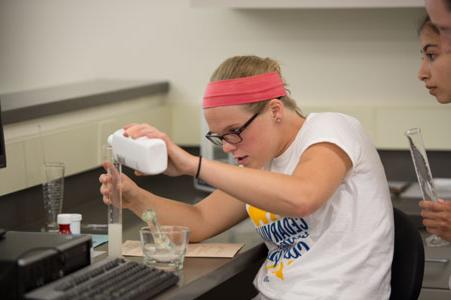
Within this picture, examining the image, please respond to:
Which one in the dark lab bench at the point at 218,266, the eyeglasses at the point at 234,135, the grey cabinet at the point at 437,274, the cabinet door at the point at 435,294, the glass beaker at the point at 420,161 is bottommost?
the cabinet door at the point at 435,294

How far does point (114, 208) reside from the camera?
2.21 meters

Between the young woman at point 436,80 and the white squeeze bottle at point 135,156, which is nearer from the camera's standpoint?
the white squeeze bottle at point 135,156

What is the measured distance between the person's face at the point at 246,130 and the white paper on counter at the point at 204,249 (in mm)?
244

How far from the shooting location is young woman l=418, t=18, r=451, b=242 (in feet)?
7.48

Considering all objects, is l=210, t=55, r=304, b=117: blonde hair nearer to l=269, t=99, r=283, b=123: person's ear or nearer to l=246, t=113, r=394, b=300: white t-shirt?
l=269, t=99, r=283, b=123: person's ear

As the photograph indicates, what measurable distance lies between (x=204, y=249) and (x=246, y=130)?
0.35 m

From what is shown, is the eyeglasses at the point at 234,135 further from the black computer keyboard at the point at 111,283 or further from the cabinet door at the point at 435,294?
the cabinet door at the point at 435,294

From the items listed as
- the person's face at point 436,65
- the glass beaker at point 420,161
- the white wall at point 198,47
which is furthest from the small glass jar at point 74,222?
the white wall at point 198,47

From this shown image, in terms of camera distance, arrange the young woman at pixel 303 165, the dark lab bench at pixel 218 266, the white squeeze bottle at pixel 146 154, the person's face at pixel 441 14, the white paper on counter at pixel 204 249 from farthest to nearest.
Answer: the white paper on counter at pixel 204 249 < the young woman at pixel 303 165 < the dark lab bench at pixel 218 266 < the white squeeze bottle at pixel 146 154 < the person's face at pixel 441 14

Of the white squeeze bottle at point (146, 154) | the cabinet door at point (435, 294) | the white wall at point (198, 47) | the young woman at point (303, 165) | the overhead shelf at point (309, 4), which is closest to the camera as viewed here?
the white squeeze bottle at point (146, 154)

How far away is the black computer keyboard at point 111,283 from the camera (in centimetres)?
176

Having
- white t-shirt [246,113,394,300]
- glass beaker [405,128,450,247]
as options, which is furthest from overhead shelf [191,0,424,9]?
white t-shirt [246,113,394,300]

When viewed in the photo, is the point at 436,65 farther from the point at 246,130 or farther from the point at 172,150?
the point at 172,150

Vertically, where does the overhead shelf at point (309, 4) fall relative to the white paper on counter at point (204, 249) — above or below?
above
